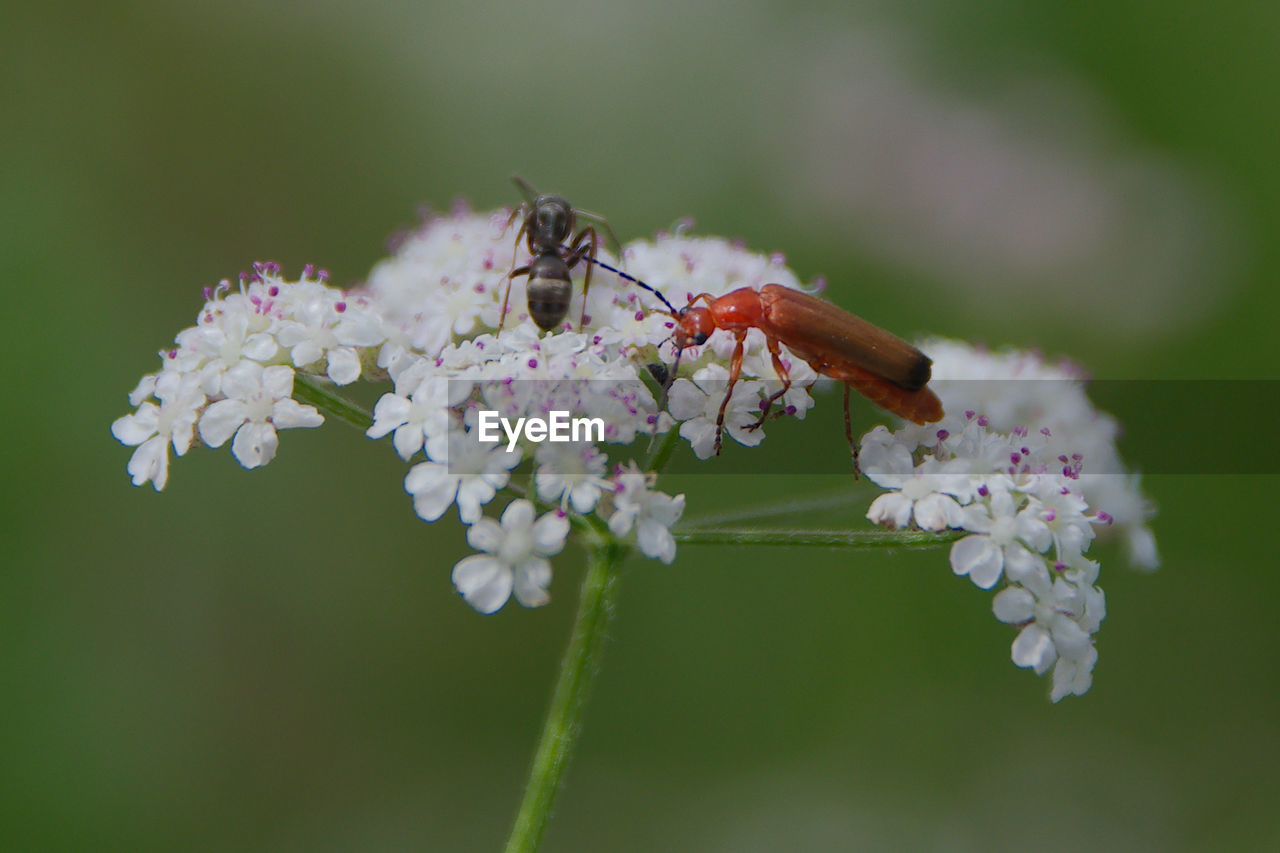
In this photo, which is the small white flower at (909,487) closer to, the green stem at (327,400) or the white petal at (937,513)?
the white petal at (937,513)

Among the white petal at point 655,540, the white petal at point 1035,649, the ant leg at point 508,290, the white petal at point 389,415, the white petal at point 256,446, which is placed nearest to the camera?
the white petal at point 655,540

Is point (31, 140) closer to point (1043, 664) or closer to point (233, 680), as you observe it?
point (233, 680)

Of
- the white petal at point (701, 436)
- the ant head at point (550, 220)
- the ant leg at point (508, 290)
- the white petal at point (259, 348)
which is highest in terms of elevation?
the ant head at point (550, 220)

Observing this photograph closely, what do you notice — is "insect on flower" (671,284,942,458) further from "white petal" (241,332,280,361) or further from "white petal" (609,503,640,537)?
"white petal" (241,332,280,361)

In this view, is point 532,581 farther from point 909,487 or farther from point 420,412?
point 909,487

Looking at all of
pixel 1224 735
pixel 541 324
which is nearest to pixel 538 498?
pixel 541 324

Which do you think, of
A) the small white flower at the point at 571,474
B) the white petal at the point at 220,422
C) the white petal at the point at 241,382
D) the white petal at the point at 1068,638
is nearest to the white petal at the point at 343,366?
the white petal at the point at 241,382

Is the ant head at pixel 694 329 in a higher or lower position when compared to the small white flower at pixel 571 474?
higher
